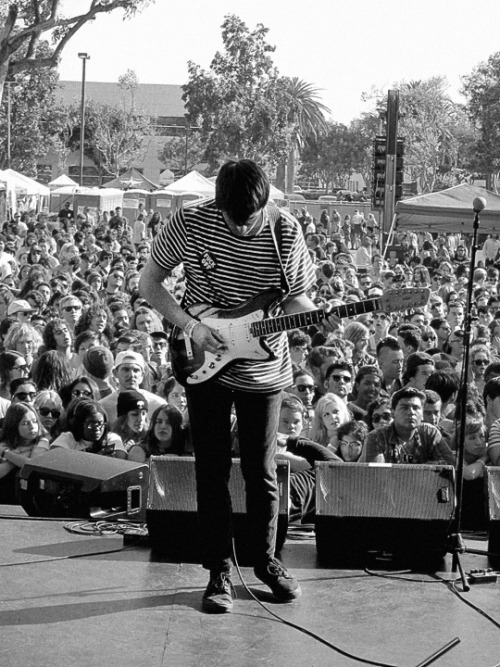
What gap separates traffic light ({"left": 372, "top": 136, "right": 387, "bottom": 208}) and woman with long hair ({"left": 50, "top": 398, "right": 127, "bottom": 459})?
1552 cm

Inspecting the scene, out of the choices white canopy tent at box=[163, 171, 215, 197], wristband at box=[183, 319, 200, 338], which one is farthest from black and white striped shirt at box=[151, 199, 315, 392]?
white canopy tent at box=[163, 171, 215, 197]

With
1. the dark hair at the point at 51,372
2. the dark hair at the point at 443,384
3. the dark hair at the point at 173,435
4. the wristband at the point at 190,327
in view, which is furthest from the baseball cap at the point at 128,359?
the wristband at the point at 190,327

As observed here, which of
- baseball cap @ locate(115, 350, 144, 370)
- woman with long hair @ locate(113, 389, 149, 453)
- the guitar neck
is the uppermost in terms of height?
the guitar neck

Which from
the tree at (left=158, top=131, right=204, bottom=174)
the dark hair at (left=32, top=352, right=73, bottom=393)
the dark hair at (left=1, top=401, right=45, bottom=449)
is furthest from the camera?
the tree at (left=158, top=131, right=204, bottom=174)

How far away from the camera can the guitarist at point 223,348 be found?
12.9 ft

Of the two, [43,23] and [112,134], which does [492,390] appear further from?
[112,134]

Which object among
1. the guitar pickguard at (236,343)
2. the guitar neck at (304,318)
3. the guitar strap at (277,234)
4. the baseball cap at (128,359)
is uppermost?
the guitar strap at (277,234)

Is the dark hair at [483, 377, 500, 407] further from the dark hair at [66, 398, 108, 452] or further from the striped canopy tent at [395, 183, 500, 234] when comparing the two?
the striped canopy tent at [395, 183, 500, 234]

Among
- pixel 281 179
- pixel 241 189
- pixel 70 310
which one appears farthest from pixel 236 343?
pixel 281 179

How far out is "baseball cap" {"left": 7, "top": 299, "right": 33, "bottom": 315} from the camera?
11945 millimetres

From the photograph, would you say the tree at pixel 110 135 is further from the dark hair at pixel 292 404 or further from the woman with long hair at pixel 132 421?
the dark hair at pixel 292 404

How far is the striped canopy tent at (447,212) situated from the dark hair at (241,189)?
1628 cm

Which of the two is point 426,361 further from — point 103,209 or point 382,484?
point 103,209

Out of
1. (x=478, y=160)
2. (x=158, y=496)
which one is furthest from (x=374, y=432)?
(x=478, y=160)
